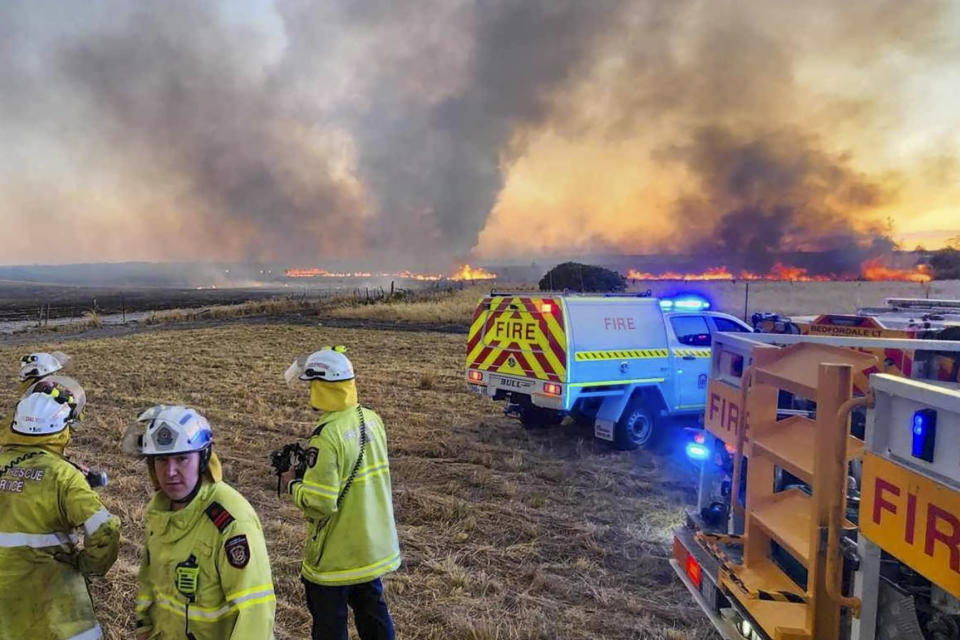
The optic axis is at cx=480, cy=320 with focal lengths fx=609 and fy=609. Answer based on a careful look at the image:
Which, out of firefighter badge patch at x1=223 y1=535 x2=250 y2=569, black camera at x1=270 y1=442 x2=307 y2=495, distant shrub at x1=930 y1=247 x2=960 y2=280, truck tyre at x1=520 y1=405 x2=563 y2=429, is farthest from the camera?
distant shrub at x1=930 y1=247 x2=960 y2=280

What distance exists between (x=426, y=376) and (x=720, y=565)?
34.7ft

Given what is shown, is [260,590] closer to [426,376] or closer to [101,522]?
[101,522]

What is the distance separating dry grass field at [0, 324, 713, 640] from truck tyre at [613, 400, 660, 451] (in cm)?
22

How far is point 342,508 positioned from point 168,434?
1.15 metres

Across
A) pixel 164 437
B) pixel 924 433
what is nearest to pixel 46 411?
pixel 164 437

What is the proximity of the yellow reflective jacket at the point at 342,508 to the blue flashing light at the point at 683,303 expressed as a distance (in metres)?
6.59

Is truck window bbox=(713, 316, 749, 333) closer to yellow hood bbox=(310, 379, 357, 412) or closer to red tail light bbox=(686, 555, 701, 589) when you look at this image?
red tail light bbox=(686, 555, 701, 589)

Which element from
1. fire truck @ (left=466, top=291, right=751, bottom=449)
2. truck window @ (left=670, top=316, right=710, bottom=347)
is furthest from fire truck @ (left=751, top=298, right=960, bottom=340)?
truck window @ (left=670, top=316, right=710, bottom=347)

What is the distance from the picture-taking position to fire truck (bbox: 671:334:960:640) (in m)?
1.93

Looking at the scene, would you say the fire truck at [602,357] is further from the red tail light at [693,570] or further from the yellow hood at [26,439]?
the yellow hood at [26,439]

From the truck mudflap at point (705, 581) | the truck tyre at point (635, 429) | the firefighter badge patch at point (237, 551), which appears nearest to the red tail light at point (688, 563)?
the truck mudflap at point (705, 581)

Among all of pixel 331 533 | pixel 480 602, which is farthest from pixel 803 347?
pixel 480 602

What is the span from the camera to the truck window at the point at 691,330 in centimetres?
910

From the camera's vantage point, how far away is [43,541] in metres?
2.75
